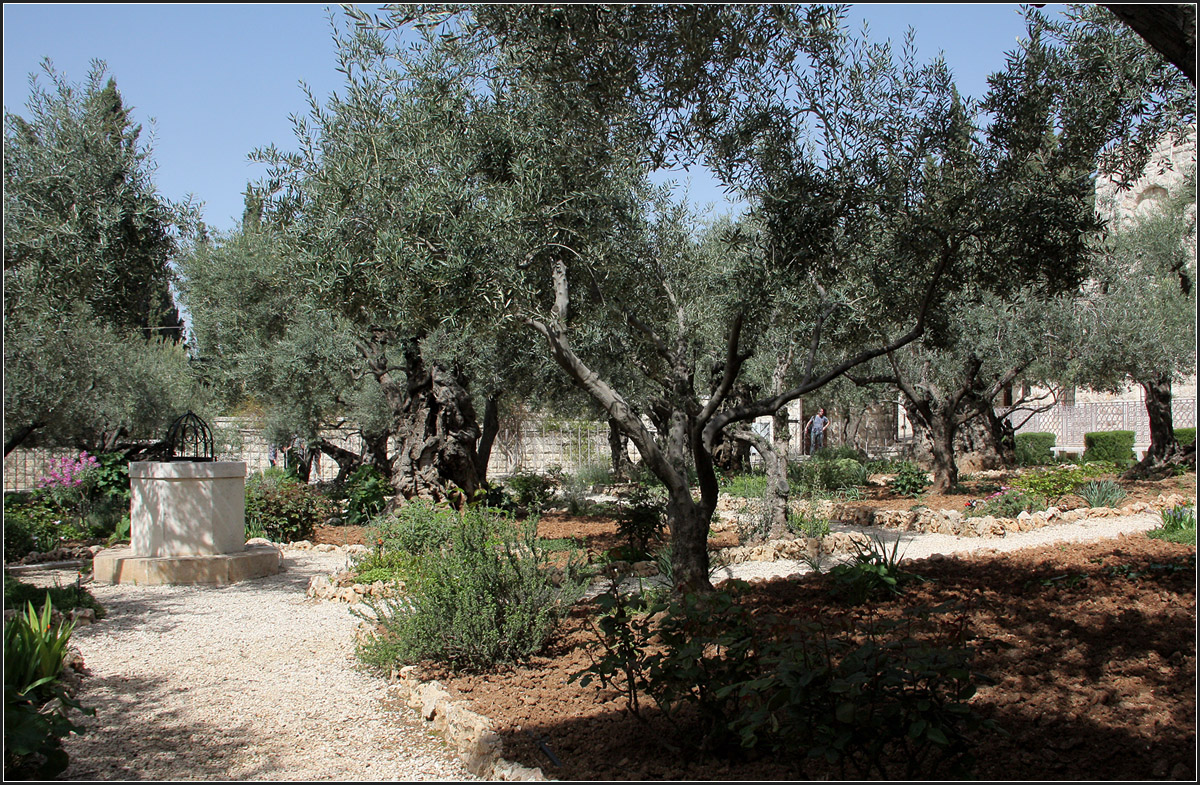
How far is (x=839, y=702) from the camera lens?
2795 millimetres

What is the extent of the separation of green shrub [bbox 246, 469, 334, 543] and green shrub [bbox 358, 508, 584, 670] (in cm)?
645

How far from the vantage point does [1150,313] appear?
13852mm

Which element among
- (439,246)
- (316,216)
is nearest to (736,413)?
(439,246)

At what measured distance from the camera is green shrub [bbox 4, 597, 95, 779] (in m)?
2.95

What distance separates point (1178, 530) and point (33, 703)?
8616 mm

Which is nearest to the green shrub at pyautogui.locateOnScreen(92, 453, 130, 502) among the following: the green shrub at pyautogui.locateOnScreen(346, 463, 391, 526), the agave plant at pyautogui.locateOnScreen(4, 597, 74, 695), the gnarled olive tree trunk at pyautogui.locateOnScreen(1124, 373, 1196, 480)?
the green shrub at pyautogui.locateOnScreen(346, 463, 391, 526)

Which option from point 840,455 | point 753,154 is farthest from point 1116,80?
point 840,455

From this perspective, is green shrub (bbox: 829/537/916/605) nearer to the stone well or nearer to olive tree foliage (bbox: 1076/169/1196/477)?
the stone well

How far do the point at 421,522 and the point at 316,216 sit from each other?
11.1ft

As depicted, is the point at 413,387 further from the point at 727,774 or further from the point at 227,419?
the point at 227,419

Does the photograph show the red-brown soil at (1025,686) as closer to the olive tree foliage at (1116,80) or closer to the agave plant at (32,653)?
the agave plant at (32,653)

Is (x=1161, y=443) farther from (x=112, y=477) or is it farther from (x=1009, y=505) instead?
(x=112, y=477)

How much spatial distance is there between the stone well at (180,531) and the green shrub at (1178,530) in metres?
9.10

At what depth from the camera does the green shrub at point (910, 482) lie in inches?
567
